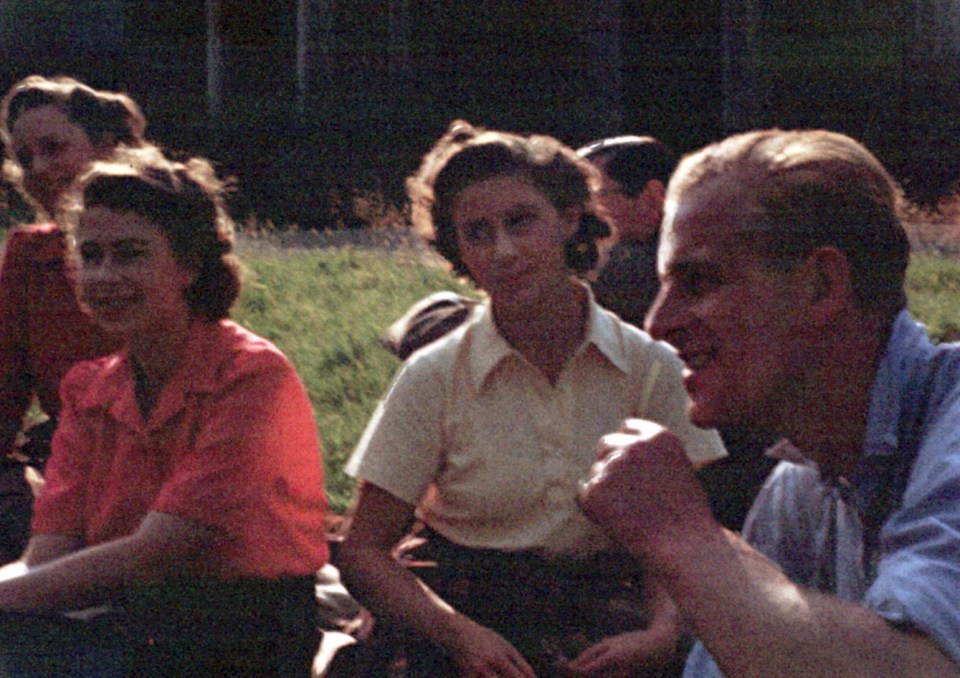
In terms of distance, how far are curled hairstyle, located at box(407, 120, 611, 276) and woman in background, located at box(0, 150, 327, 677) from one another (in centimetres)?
46

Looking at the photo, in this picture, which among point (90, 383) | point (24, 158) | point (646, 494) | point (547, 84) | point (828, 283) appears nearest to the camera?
point (646, 494)

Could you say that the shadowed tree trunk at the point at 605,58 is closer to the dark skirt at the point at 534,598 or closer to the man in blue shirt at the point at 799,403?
the dark skirt at the point at 534,598

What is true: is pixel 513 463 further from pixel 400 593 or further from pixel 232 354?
pixel 232 354

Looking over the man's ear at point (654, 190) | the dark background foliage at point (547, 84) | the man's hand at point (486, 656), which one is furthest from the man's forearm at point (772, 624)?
the dark background foliage at point (547, 84)

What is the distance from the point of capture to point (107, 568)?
3.02 metres

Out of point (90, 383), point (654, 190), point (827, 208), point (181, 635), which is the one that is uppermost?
point (827, 208)

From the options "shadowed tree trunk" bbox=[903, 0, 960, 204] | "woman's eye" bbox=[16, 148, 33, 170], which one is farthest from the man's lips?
"shadowed tree trunk" bbox=[903, 0, 960, 204]

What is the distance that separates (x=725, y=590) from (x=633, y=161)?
8.43 ft

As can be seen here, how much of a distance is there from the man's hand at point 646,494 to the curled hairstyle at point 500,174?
1.55 meters

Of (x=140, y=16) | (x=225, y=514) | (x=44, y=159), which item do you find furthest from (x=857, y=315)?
(x=140, y=16)

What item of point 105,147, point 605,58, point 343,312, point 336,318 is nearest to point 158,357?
point 105,147

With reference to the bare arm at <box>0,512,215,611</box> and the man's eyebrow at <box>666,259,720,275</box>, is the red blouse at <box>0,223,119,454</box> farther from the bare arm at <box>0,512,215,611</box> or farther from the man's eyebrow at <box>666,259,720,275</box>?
the man's eyebrow at <box>666,259,720,275</box>

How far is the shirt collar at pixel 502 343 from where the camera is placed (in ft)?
10.3

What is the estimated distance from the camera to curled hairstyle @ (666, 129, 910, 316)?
1911 mm
